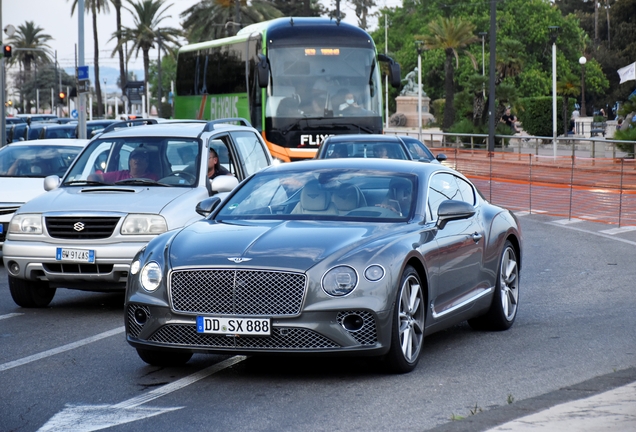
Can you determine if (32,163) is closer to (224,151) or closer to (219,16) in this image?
(224,151)

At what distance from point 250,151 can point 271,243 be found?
593cm

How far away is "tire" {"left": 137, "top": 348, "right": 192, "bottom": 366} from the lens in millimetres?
7738

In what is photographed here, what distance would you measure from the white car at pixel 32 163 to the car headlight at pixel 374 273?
8.93 meters

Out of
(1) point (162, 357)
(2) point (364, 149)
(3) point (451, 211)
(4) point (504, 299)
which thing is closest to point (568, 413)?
(3) point (451, 211)

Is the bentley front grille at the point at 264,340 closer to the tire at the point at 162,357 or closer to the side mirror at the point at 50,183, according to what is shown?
the tire at the point at 162,357

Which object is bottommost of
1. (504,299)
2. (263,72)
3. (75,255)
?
(504,299)

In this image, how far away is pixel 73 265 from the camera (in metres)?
10.6

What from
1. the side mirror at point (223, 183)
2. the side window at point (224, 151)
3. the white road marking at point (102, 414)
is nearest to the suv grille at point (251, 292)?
the white road marking at point (102, 414)

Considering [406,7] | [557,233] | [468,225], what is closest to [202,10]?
[406,7]

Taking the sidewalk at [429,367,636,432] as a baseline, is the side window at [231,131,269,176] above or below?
above

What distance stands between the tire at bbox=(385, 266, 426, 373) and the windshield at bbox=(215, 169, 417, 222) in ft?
2.12

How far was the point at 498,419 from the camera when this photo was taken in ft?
19.7

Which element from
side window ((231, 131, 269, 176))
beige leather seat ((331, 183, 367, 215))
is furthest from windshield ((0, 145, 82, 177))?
beige leather seat ((331, 183, 367, 215))

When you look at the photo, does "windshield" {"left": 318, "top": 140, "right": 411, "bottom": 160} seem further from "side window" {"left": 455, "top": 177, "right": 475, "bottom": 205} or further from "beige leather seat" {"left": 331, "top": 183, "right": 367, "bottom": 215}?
"beige leather seat" {"left": 331, "top": 183, "right": 367, "bottom": 215}
